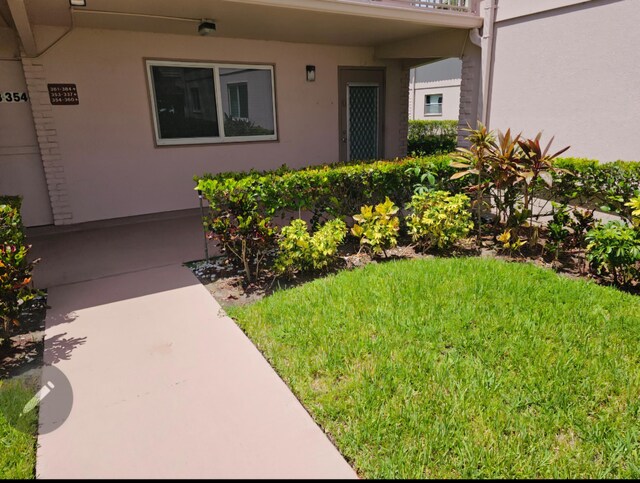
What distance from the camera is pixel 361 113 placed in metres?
9.44

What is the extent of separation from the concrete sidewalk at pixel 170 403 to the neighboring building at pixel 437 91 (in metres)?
20.4

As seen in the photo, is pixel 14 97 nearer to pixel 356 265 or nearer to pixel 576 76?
pixel 356 265

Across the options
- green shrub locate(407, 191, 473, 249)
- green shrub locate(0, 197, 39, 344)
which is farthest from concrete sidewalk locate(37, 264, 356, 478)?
green shrub locate(407, 191, 473, 249)

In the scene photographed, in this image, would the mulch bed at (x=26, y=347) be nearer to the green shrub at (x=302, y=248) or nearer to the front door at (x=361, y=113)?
the green shrub at (x=302, y=248)

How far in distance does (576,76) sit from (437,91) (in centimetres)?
1853

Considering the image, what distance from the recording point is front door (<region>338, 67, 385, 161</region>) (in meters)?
9.02

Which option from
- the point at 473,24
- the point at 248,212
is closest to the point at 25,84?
the point at 248,212

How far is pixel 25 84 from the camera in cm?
628

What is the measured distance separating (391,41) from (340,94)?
140cm

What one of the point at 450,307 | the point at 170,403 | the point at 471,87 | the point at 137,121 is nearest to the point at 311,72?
the point at 471,87

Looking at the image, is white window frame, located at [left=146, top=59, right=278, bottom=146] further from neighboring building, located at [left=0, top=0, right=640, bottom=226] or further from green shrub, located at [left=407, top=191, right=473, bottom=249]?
green shrub, located at [left=407, top=191, right=473, bottom=249]

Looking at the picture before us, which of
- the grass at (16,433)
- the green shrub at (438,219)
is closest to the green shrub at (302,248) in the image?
the green shrub at (438,219)

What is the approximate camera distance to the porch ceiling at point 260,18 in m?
5.38

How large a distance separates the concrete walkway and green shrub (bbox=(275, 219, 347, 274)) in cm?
89
